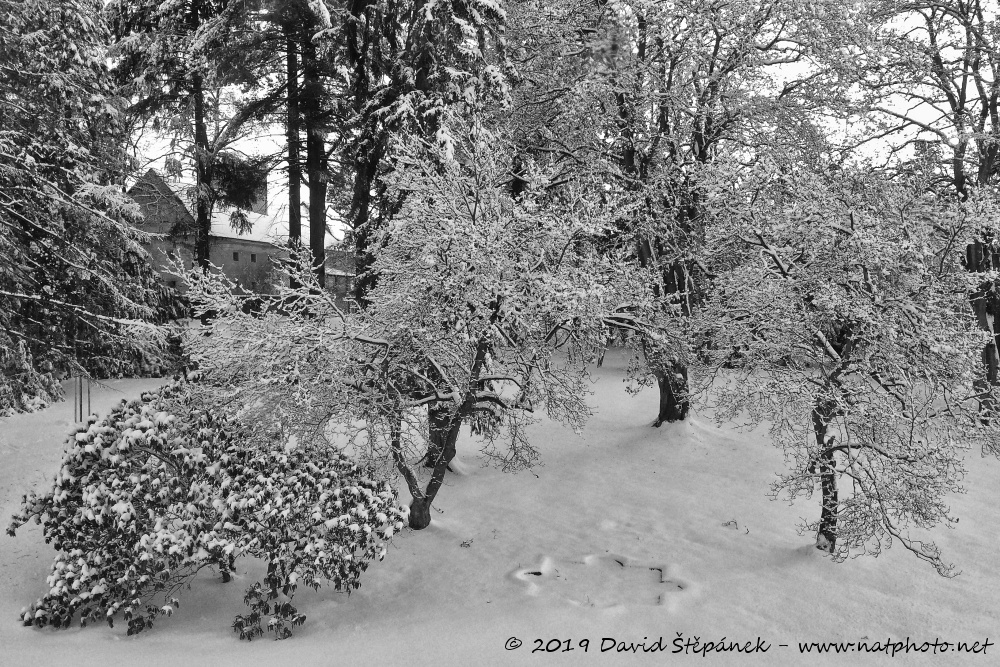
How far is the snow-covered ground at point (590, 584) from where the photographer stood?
7062 mm

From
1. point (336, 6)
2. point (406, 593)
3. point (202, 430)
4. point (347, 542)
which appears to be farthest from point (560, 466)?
point (336, 6)

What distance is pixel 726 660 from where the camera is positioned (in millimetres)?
6902

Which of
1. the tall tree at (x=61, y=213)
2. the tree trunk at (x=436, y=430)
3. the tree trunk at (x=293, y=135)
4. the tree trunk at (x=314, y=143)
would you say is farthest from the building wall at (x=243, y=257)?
the tree trunk at (x=436, y=430)

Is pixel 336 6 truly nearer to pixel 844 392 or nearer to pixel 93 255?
pixel 93 255

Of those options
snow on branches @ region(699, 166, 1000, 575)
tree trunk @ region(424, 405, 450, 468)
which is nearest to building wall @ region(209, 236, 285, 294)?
tree trunk @ region(424, 405, 450, 468)

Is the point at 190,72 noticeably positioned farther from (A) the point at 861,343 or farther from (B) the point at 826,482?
(B) the point at 826,482

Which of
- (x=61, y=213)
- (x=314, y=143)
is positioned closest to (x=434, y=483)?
(x=61, y=213)

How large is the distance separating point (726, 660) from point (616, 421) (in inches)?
354

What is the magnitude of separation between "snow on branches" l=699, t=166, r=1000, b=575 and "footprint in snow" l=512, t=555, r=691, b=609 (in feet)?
6.75

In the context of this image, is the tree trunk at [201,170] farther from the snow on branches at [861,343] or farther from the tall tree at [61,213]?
the snow on branches at [861,343]

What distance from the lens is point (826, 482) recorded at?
8.58 metres

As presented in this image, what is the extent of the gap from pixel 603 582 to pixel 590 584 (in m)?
0.21

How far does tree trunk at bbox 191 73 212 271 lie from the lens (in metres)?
16.7

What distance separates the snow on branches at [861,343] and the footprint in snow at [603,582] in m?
2.06
